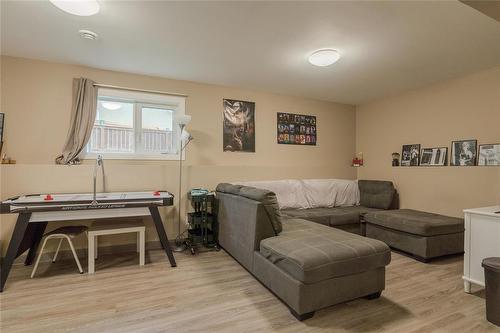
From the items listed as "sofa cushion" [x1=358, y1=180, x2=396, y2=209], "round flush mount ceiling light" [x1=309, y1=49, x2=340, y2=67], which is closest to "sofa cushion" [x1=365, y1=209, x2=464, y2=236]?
"sofa cushion" [x1=358, y1=180, x2=396, y2=209]

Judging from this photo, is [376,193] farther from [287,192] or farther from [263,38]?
[263,38]

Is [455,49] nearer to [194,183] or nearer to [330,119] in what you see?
[330,119]

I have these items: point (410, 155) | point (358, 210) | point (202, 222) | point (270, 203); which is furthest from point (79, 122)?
point (410, 155)

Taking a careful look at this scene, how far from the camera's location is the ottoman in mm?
2875

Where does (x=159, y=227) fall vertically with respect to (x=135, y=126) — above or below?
below

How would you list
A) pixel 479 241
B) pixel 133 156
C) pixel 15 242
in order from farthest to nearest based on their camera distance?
pixel 133 156
pixel 15 242
pixel 479 241

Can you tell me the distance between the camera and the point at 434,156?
3.71 m

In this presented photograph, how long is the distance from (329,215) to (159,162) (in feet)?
8.26

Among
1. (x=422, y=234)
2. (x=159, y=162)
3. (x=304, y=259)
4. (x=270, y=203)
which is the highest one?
(x=159, y=162)

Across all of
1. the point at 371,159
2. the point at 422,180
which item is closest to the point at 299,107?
the point at 371,159

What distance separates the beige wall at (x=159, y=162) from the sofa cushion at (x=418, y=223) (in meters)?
1.50

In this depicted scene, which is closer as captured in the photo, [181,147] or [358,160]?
[181,147]

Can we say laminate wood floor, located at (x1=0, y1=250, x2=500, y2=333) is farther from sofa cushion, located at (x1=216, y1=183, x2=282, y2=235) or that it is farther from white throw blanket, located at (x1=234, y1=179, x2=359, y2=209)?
white throw blanket, located at (x1=234, y1=179, x2=359, y2=209)

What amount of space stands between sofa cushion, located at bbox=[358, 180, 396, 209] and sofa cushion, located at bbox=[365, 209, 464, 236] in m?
0.53
